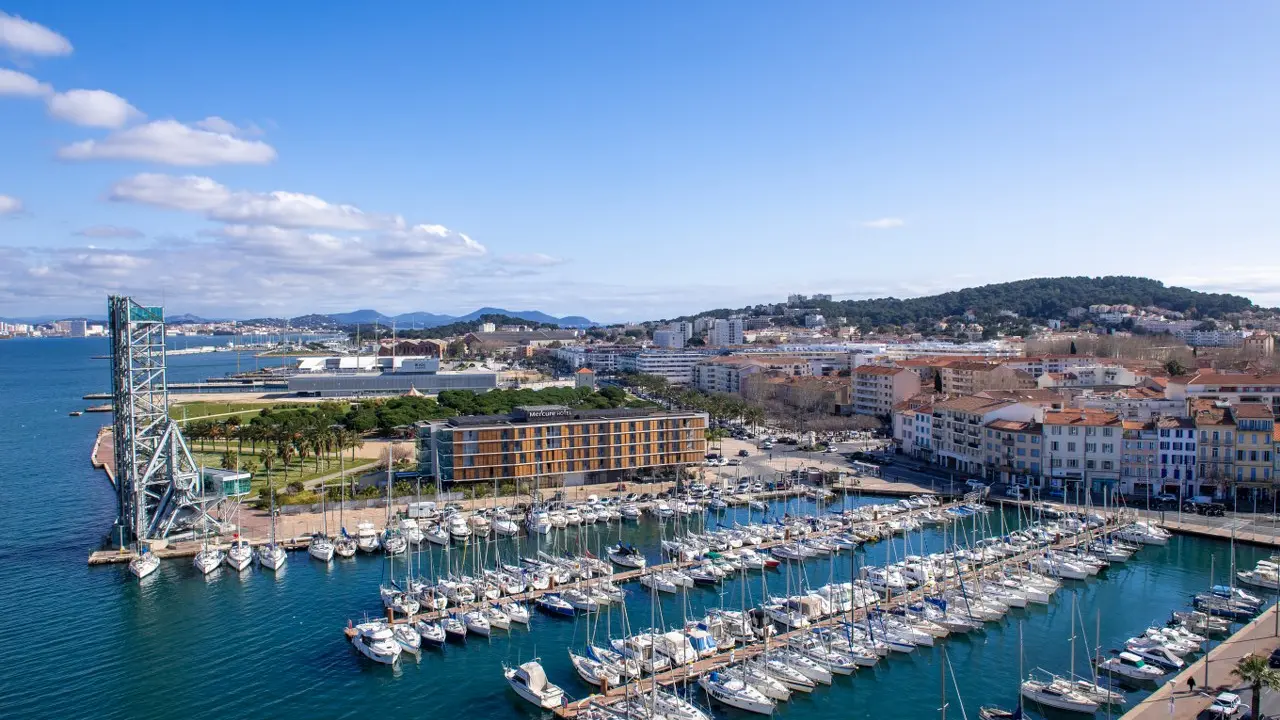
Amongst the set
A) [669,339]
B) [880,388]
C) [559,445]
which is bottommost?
[559,445]

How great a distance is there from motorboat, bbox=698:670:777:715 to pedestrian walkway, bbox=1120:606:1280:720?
9.39m

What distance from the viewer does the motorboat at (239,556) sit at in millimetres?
36938

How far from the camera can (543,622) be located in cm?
3123

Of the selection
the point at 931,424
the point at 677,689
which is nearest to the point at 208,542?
the point at 677,689

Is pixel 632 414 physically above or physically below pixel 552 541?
above

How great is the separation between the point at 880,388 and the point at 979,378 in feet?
32.5

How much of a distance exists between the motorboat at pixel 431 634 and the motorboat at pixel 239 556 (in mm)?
12485

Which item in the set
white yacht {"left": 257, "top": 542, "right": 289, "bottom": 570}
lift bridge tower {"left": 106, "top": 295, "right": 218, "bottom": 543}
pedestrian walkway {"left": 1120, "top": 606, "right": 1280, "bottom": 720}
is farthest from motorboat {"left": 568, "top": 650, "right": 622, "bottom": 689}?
lift bridge tower {"left": 106, "top": 295, "right": 218, "bottom": 543}

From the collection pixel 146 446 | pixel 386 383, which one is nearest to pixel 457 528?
pixel 146 446

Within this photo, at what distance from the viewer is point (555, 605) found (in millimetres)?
31812

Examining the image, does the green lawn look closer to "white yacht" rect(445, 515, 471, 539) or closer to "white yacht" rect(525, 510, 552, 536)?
"white yacht" rect(445, 515, 471, 539)

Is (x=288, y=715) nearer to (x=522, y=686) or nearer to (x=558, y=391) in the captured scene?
(x=522, y=686)

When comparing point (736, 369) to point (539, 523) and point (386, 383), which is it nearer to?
point (386, 383)

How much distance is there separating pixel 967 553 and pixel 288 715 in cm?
2755
